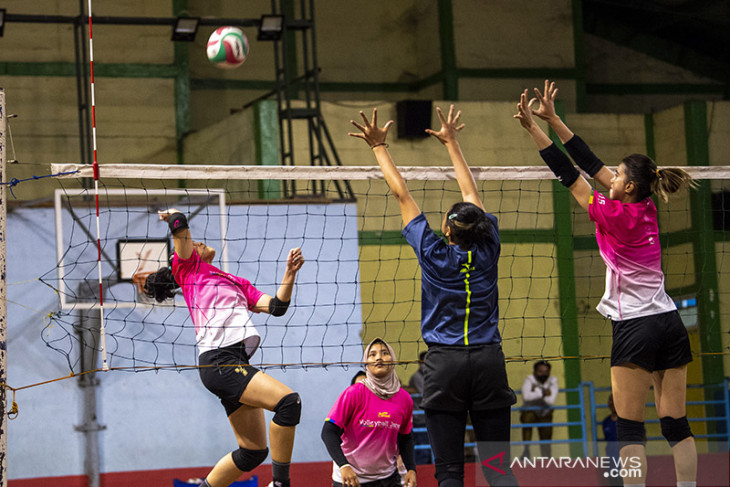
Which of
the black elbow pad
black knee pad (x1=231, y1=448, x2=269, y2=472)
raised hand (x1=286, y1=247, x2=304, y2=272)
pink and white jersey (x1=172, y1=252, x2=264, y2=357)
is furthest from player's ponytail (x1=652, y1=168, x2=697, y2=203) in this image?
black knee pad (x1=231, y1=448, x2=269, y2=472)

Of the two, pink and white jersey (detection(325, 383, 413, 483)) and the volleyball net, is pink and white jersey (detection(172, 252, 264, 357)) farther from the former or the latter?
pink and white jersey (detection(325, 383, 413, 483))

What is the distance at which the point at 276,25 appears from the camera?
13297mm

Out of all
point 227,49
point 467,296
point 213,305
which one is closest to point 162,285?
point 213,305

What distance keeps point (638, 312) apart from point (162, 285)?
9.81ft

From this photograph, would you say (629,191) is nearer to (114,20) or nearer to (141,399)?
(141,399)

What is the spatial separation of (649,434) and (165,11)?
11.3 meters

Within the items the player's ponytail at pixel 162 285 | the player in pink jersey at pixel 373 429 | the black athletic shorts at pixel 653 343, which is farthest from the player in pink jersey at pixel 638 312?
the player's ponytail at pixel 162 285

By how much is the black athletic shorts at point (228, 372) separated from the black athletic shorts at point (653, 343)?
2209mm

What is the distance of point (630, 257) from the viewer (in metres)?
5.25

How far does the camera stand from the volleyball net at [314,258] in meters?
9.24

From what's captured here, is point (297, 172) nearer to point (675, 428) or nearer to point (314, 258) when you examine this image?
point (675, 428)

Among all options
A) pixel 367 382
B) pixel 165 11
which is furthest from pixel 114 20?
pixel 367 382

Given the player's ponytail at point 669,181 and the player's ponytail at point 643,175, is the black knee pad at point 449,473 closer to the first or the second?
the player's ponytail at point 643,175

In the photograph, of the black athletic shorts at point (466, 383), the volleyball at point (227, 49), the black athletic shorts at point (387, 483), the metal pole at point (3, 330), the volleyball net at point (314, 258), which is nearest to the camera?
the black athletic shorts at point (466, 383)
